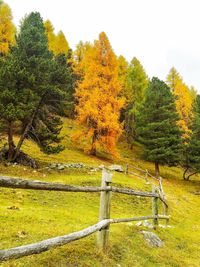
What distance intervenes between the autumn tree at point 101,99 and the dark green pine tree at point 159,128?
21.2 ft

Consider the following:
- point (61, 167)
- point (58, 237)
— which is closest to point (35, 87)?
point (61, 167)

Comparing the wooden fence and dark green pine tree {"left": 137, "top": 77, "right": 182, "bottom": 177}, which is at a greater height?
dark green pine tree {"left": 137, "top": 77, "right": 182, "bottom": 177}

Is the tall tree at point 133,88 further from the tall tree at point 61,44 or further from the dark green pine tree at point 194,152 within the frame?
the tall tree at point 61,44

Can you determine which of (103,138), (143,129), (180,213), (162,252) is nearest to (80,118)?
(103,138)

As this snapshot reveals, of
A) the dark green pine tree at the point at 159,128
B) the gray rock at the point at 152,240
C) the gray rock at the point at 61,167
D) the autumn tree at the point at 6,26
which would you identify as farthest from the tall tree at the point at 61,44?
the gray rock at the point at 152,240

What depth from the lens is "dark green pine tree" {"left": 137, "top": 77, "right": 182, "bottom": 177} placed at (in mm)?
41438

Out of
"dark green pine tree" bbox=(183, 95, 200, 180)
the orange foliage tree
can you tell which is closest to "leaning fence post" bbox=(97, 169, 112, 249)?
"dark green pine tree" bbox=(183, 95, 200, 180)

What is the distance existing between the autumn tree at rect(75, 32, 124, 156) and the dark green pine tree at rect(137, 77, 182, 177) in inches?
255

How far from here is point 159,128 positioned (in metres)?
42.7

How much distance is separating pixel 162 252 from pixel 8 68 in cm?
1892

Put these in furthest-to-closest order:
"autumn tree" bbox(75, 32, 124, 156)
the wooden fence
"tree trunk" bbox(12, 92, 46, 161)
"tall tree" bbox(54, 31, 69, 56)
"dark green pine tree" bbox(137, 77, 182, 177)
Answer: "tall tree" bbox(54, 31, 69, 56) → "dark green pine tree" bbox(137, 77, 182, 177) → "autumn tree" bbox(75, 32, 124, 156) → "tree trunk" bbox(12, 92, 46, 161) → the wooden fence

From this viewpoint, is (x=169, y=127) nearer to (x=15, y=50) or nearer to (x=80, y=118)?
(x=80, y=118)

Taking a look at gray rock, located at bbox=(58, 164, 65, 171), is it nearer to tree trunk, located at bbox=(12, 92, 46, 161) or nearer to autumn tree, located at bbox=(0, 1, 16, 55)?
tree trunk, located at bbox=(12, 92, 46, 161)

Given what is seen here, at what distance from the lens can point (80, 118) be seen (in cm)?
3738
